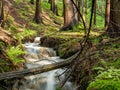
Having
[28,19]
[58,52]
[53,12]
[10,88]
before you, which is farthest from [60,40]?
[53,12]

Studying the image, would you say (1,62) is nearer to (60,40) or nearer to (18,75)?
(18,75)

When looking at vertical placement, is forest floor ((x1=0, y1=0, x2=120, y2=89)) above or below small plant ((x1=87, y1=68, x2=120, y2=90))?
below

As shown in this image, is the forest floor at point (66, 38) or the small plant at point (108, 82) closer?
the small plant at point (108, 82)

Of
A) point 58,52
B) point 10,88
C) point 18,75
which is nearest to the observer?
point 18,75

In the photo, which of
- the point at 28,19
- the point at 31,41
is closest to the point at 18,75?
the point at 31,41

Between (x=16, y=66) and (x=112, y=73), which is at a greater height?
(x=112, y=73)

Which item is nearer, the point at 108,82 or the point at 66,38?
the point at 108,82

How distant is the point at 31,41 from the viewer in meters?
18.3

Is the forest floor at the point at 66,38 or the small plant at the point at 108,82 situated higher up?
the small plant at the point at 108,82

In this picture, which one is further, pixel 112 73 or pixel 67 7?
pixel 67 7

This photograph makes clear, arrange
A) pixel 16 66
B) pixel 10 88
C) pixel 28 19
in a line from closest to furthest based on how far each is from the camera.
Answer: pixel 10 88, pixel 16 66, pixel 28 19

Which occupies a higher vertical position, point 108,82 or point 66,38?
point 108,82

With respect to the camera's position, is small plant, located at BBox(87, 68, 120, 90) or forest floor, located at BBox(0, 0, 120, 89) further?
forest floor, located at BBox(0, 0, 120, 89)

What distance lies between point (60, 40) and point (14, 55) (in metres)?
5.20
